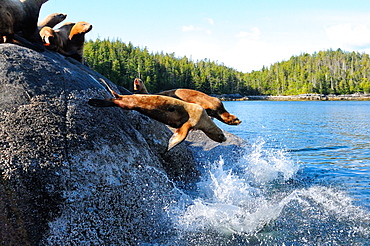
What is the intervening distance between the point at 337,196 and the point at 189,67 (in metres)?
125

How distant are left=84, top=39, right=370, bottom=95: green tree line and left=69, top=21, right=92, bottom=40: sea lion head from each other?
85691mm

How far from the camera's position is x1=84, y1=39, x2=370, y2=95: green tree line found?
9888cm

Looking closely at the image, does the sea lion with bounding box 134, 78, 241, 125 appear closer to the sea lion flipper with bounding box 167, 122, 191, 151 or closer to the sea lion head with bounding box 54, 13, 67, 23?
Result: the sea lion flipper with bounding box 167, 122, 191, 151

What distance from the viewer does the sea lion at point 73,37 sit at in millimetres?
6906

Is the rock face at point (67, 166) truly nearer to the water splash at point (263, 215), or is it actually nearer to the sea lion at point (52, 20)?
the water splash at point (263, 215)

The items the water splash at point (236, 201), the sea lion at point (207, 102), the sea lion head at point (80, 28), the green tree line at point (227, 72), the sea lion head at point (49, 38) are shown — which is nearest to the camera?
the water splash at point (236, 201)

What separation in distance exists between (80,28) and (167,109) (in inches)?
113

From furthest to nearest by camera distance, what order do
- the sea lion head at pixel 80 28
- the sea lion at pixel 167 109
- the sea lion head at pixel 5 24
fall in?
the sea lion head at pixel 80 28, the sea lion head at pixel 5 24, the sea lion at pixel 167 109

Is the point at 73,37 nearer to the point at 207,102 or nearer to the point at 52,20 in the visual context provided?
the point at 52,20

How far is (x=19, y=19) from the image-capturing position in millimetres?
5746

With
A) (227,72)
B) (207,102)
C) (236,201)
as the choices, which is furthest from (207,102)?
(227,72)

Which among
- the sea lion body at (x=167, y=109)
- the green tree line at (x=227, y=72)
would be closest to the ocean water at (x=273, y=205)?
the sea lion body at (x=167, y=109)

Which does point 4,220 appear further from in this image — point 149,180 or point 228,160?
point 228,160

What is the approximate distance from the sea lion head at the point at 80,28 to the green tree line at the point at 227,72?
8569cm
